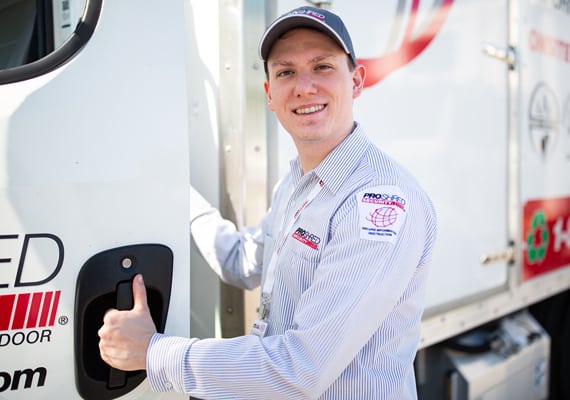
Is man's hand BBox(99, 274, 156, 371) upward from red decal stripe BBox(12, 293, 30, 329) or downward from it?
downward

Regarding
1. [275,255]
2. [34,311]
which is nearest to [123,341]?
[34,311]

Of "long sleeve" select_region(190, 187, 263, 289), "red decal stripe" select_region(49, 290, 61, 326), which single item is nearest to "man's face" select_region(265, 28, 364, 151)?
"long sleeve" select_region(190, 187, 263, 289)

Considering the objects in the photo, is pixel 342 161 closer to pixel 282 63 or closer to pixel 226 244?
pixel 282 63

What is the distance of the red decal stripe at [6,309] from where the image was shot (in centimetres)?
100

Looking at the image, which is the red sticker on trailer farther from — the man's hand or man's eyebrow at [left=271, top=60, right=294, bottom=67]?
the man's hand

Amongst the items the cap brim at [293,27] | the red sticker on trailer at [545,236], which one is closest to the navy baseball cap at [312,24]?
the cap brim at [293,27]

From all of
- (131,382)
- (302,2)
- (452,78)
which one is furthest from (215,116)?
(452,78)

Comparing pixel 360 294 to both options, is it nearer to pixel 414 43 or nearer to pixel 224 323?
pixel 224 323

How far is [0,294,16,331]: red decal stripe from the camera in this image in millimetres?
1002

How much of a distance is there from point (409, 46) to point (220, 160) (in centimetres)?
85

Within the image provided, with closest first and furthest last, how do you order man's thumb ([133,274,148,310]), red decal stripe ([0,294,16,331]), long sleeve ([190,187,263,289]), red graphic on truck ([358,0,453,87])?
1. red decal stripe ([0,294,16,331])
2. man's thumb ([133,274,148,310])
3. long sleeve ([190,187,263,289])
4. red graphic on truck ([358,0,453,87])

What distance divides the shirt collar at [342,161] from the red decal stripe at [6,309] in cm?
67

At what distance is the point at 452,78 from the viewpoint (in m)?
2.10

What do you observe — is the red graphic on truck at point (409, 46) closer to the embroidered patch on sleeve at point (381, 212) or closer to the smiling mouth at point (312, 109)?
the smiling mouth at point (312, 109)
